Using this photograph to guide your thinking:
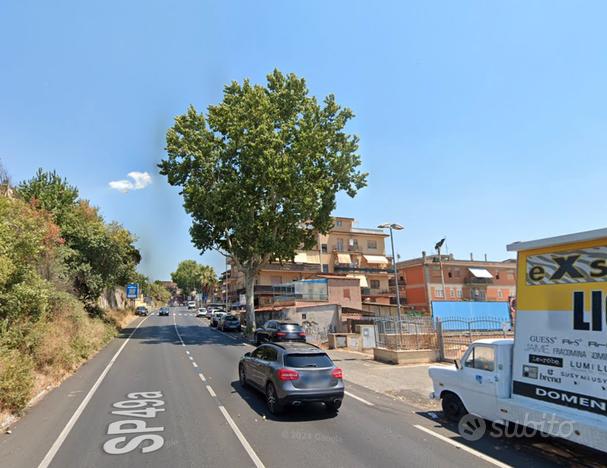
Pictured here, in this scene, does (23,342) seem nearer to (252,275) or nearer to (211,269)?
(252,275)

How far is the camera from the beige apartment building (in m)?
60.2

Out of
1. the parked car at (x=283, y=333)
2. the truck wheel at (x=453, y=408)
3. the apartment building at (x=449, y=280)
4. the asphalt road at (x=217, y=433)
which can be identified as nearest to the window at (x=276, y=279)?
the apartment building at (x=449, y=280)

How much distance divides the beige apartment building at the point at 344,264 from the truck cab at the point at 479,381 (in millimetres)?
48605

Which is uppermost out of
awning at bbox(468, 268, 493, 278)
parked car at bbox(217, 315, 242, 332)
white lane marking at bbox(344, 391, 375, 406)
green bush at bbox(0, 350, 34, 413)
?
awning at bbox(468, 268, 493, 278)

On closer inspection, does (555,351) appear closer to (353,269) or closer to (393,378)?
(393,378)

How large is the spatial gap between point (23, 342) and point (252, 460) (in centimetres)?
994

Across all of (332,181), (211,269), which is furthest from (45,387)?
(211,269)

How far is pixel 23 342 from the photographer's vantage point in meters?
12.9

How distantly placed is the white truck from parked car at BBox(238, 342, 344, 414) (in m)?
3.06

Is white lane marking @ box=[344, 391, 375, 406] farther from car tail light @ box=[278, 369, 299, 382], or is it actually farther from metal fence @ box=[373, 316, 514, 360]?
metal fence @ box=[373, 316, 514, 360]

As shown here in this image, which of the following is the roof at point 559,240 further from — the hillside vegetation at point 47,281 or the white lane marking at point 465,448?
the hillside vegetation at point 47,281

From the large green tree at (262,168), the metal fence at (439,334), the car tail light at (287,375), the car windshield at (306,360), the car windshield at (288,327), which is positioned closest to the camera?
the car tail light at (287,375)

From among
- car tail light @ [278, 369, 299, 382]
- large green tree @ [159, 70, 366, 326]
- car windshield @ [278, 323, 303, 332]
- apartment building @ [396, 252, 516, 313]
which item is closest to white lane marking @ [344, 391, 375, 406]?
car tail light @ [278, 369, 299, 382]

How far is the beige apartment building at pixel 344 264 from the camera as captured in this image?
2372 inches
